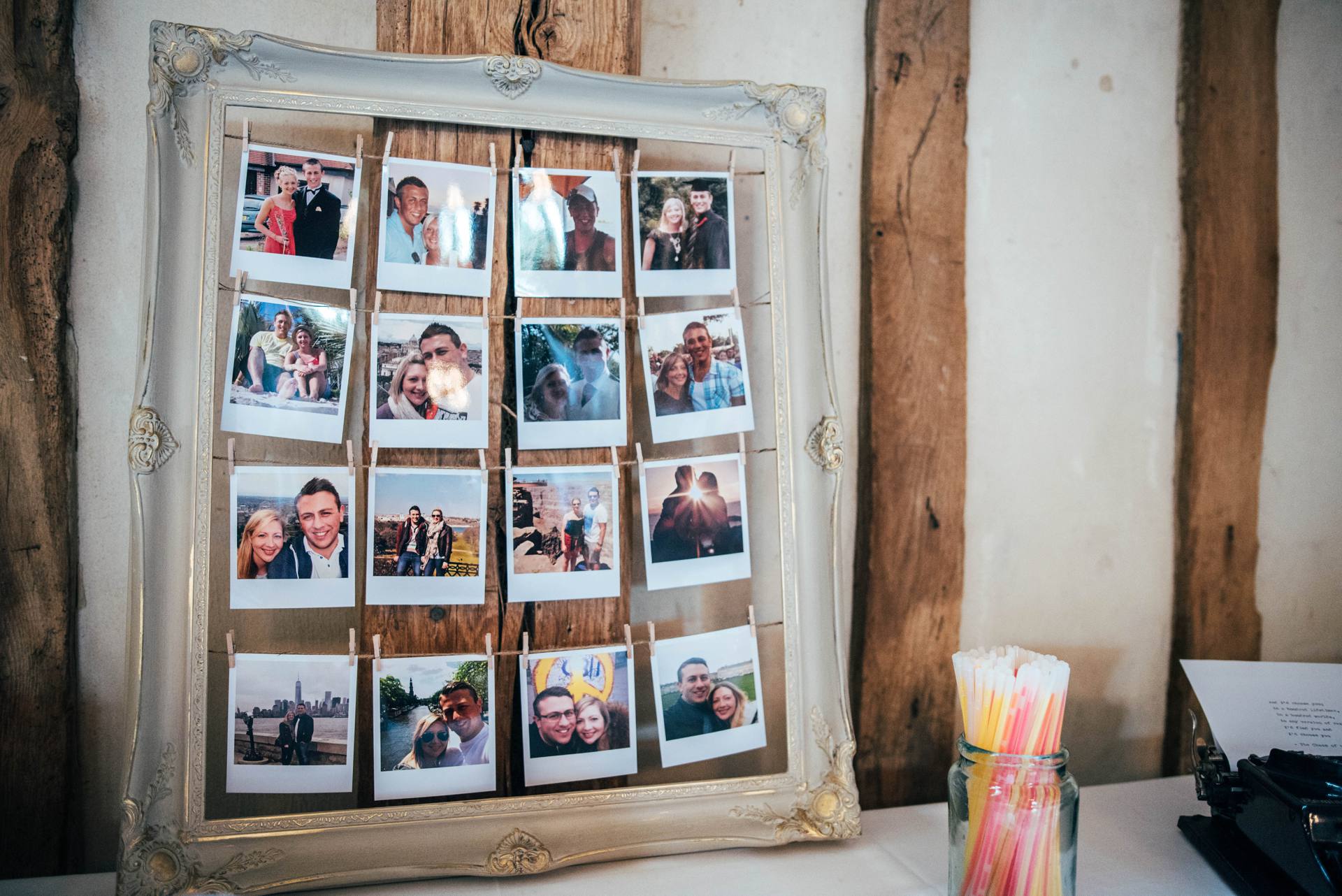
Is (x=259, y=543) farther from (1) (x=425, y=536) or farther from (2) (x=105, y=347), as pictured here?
(2) (x=105, y=347)

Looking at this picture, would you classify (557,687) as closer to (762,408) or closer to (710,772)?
(710,772)

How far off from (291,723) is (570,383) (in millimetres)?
566

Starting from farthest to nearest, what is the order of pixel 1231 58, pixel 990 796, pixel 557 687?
pixel 1231 58 → pixel 557 687 → pixel 990 796

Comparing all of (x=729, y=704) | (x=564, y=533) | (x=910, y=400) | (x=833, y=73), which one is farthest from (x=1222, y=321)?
(x=564, y=533)

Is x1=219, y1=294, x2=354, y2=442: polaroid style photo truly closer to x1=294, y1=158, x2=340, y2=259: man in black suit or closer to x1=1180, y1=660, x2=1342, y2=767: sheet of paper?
x1=294, y1=158, x2=340, y2=259: man in black suit

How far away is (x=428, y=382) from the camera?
1.10 meters

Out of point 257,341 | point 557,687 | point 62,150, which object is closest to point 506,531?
point 557,687

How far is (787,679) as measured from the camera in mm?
1190

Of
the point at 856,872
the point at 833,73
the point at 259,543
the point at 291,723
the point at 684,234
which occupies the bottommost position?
the point at 856,872

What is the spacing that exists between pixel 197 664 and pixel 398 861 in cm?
35

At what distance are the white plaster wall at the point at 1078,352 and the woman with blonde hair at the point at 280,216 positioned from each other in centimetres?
109

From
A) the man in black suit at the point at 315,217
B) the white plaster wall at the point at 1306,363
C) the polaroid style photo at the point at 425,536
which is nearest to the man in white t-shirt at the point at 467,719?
the polaroid style photo at the point at 425,536

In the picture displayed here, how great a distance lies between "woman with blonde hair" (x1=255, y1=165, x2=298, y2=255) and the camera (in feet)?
3.49

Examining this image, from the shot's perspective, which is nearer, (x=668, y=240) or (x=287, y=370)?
(x=287, y=370)
